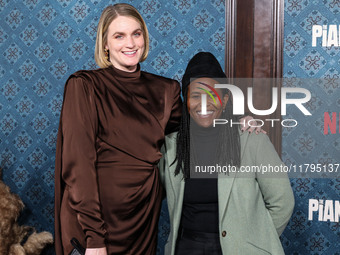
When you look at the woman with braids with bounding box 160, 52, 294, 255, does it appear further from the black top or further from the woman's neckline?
the woman's neckline

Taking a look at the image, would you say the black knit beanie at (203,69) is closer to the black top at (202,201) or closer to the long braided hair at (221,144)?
the long braided hair at (221,144)

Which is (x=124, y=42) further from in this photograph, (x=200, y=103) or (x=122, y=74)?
(x=200, y=103)

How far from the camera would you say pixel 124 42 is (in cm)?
169

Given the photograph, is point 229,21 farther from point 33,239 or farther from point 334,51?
point 33,239

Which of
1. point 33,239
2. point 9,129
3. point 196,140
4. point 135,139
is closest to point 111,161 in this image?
point 135,139

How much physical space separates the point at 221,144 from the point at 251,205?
0.29 metres

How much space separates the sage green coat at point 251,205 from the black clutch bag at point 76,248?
39 cm

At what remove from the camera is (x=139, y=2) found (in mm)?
2838

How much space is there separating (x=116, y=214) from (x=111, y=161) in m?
0.22

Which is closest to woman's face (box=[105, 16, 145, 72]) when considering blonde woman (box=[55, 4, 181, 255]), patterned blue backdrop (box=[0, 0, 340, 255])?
blonde woman (box=[55, 4, 181, 255])

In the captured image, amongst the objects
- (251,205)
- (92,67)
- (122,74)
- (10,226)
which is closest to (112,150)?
(122,74)

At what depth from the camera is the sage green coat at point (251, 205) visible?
1.67 metres

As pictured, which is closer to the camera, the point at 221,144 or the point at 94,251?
the point at 94,251

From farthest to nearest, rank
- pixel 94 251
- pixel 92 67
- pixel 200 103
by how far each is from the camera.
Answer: pixel 92 67
pixel 200 103
pixel 94 251
